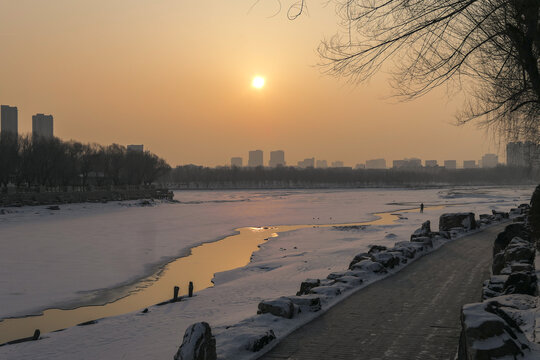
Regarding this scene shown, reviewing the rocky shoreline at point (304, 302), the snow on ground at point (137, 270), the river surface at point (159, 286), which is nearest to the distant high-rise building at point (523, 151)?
the rocky shoreline at point (304, 302)

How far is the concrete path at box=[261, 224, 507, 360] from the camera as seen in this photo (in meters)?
7.95

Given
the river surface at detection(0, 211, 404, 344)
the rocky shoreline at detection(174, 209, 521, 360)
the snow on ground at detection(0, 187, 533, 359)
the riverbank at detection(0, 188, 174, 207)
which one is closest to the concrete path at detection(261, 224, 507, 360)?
the rocky shoreline at detection(174, 209, 521, 360)

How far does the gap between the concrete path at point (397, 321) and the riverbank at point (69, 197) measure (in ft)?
189

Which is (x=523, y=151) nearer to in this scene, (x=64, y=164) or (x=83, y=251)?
(x=83, y=251)

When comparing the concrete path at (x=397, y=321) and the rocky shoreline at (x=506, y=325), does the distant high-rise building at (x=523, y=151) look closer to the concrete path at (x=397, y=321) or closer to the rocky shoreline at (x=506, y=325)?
the concrete path at (x=397, y=321)

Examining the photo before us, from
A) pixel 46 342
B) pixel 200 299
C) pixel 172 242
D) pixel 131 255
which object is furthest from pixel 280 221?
pixel 46 342

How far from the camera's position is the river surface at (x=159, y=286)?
14797 mm

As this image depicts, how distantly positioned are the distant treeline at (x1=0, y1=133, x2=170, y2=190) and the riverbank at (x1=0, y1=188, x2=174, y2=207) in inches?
274

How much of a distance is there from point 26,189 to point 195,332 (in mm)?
69197

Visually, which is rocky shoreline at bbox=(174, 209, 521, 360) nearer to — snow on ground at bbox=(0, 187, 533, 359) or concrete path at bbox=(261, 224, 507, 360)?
concrete path at bbox=(261, 224, 507, 360)

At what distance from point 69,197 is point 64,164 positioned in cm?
1298

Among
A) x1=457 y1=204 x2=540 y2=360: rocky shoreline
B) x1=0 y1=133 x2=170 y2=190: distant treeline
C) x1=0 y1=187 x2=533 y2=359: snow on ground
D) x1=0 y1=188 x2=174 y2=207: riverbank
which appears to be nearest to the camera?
x1=457 y1=204 x2=540 y2=360: rocky shoreline

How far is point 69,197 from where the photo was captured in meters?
71.3

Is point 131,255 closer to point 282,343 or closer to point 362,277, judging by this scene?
point 362,277
